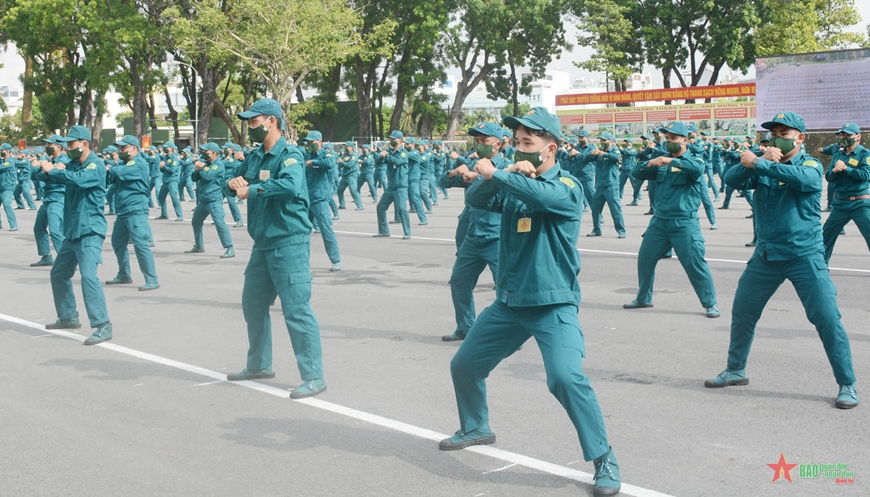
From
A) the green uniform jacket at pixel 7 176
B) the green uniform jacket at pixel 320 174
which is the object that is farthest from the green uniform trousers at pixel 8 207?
the green uniform jacket at pixel 320 174

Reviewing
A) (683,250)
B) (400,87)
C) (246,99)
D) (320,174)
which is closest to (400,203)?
(320,174)

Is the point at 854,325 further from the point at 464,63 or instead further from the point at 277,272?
the point at 464,63

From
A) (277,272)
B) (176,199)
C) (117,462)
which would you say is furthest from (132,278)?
(176,199)

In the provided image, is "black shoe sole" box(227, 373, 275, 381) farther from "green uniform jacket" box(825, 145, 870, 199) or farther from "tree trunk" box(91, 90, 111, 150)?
"tree trunk" box(91, 90, 111, 150)

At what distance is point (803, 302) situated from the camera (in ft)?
20.6

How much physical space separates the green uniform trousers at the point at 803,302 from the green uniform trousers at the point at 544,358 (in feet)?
7.19

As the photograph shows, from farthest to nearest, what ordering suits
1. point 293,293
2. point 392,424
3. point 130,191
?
point 130,191 → point 293,293 → point 392,424

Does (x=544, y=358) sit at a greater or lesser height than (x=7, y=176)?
lesser

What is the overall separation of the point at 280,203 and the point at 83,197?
9.81 feet

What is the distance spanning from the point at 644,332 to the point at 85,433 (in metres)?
4.89

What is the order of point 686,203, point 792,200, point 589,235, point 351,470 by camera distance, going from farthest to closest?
point 589,235
point 686,203
point 792,200
point 351,470

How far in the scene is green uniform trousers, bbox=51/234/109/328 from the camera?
8.30m

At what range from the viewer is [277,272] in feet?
21.5

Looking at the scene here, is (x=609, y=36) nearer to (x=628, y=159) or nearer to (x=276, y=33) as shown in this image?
(x=276, y=33)
